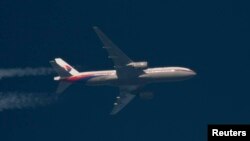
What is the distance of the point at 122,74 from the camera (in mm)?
124000

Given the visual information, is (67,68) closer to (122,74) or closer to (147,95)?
(122,74)

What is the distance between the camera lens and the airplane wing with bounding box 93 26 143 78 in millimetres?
118231

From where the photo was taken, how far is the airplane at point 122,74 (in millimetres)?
121938

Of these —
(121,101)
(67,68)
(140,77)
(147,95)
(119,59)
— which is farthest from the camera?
(121,101)

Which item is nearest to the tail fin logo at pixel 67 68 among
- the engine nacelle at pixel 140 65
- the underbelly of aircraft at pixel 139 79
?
the underbelly of aircraft at pixel 139 79

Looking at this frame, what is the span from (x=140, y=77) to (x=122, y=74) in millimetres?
3230

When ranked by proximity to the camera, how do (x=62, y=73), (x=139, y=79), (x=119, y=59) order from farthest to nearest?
(x=62, y=73)
(x=139, y=79)
(x=119, y=59)

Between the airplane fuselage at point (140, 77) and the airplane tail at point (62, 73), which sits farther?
the airplane tail at point (62, 73)

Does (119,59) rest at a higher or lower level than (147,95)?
higher

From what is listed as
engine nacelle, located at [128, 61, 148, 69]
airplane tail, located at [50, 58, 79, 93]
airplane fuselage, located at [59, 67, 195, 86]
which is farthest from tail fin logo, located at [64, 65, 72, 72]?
engine nacelle, located at [128, 61, 148, 69]

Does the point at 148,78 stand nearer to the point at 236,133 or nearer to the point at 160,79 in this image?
the point at 160,79

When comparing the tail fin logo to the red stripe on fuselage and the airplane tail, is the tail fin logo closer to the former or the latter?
the airplane tail

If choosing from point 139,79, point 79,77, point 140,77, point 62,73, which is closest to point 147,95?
point 139,79

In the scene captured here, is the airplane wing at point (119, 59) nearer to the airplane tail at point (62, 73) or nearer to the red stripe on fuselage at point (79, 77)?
the red stripe on fuselage at point (79, 77)
